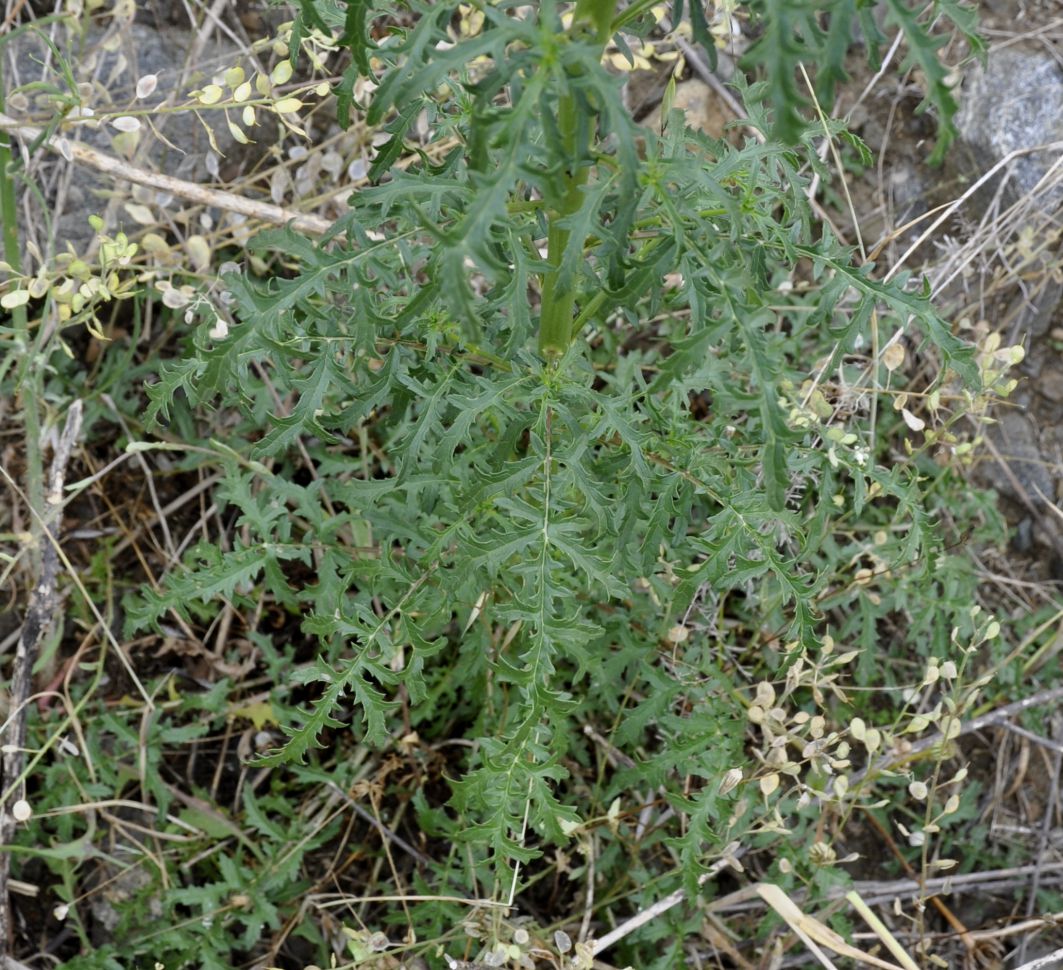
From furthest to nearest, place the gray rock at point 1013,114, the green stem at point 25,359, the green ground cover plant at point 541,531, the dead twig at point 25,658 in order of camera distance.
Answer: the gray rock at point 1013,114
the green stem at point 25,359
the dead twig at point 25,658
the green ground cover plant at point 541,531

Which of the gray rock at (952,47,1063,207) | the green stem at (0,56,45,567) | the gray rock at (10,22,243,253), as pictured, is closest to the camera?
the green stem at (0,56,45,567)

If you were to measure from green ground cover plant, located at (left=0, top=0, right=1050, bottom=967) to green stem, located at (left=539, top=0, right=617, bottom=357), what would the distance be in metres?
0.01

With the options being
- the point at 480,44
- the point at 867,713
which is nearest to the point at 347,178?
the point at 480,44

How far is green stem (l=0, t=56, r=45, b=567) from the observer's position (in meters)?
3.11

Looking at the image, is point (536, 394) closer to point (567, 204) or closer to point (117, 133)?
point (567, 204)

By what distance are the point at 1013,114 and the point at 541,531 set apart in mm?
3059

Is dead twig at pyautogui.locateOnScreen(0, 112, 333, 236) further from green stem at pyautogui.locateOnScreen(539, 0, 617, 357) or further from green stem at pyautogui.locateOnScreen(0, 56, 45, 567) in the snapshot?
green stem at pyautogui.locateOnScreen(539, 0, 617, 357)

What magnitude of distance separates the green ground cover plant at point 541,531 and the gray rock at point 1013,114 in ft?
2.72

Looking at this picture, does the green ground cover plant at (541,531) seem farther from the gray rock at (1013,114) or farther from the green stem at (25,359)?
the gray rock at (1013,114)

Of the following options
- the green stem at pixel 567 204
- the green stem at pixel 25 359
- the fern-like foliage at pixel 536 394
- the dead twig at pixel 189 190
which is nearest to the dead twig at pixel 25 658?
the green stem at pixel 25 359

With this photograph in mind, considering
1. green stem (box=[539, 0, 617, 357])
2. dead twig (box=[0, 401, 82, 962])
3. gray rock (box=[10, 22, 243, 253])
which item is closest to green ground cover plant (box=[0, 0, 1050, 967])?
green stem (box=[539, 0, 617, 357])

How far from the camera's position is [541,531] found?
2.24 meters

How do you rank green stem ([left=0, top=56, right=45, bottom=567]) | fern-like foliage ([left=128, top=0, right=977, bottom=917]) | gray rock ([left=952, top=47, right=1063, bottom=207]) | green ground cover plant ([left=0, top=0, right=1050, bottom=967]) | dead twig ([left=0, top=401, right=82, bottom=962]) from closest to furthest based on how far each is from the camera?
fern-like foliage ([left=128, top=0, right=977, bottom=917]) < green ground cover plant ([left=0, top=0, right=1050, bottom=967]) < dead twig ([left=0, top=401, right=82, bottom=962]) < green stem ([left=0, top=56, right=45, bottom=567]) < gray rock ([left=952, top=47, right=1063, bottom=207])

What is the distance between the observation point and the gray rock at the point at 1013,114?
414 cm
